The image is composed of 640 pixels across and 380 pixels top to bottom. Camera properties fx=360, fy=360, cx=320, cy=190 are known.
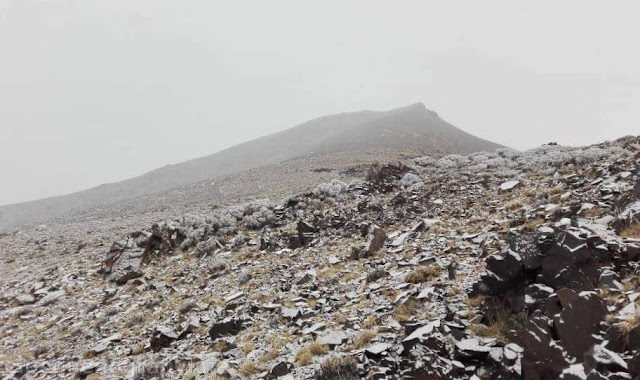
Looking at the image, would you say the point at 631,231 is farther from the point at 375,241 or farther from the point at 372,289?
the point at 375,241

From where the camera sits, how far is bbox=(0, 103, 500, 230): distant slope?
204ft

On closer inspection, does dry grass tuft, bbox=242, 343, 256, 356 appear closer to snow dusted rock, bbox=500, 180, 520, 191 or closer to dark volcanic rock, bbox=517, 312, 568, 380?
dark volcanic rock, bbox=517, 312, 568, 380

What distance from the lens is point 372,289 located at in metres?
9.93

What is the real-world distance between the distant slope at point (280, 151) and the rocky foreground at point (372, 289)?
105 feet

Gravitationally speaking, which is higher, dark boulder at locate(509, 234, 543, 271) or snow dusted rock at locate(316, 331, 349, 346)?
dark boulder at locate(509, 234, 543, 271)

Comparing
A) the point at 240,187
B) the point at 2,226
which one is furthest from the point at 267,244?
the point at 2,226

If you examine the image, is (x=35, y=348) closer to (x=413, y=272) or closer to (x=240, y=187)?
(x=413, y=272)

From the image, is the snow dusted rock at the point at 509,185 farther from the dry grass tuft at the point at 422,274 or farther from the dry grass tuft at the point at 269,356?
the dry grass tuft at the point at 269,356

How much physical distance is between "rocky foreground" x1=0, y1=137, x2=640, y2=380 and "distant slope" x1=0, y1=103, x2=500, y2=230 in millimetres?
32025

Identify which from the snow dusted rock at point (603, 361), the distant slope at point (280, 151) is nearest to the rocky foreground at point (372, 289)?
the snow dusted rock at point (603, 361)

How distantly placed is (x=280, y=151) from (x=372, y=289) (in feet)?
278

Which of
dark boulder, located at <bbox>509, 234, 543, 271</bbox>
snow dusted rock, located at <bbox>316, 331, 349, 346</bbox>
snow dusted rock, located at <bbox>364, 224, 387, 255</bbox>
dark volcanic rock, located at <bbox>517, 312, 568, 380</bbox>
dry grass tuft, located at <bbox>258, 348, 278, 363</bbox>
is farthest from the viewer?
snow dusted rock, located at <bbox>364, 224, 387, 255</bbox>

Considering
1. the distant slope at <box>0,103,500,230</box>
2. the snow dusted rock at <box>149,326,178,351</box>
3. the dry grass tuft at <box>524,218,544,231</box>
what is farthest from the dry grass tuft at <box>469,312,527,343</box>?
the distant slope at <box>0,103,500,230</box>

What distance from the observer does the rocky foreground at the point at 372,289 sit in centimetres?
596
